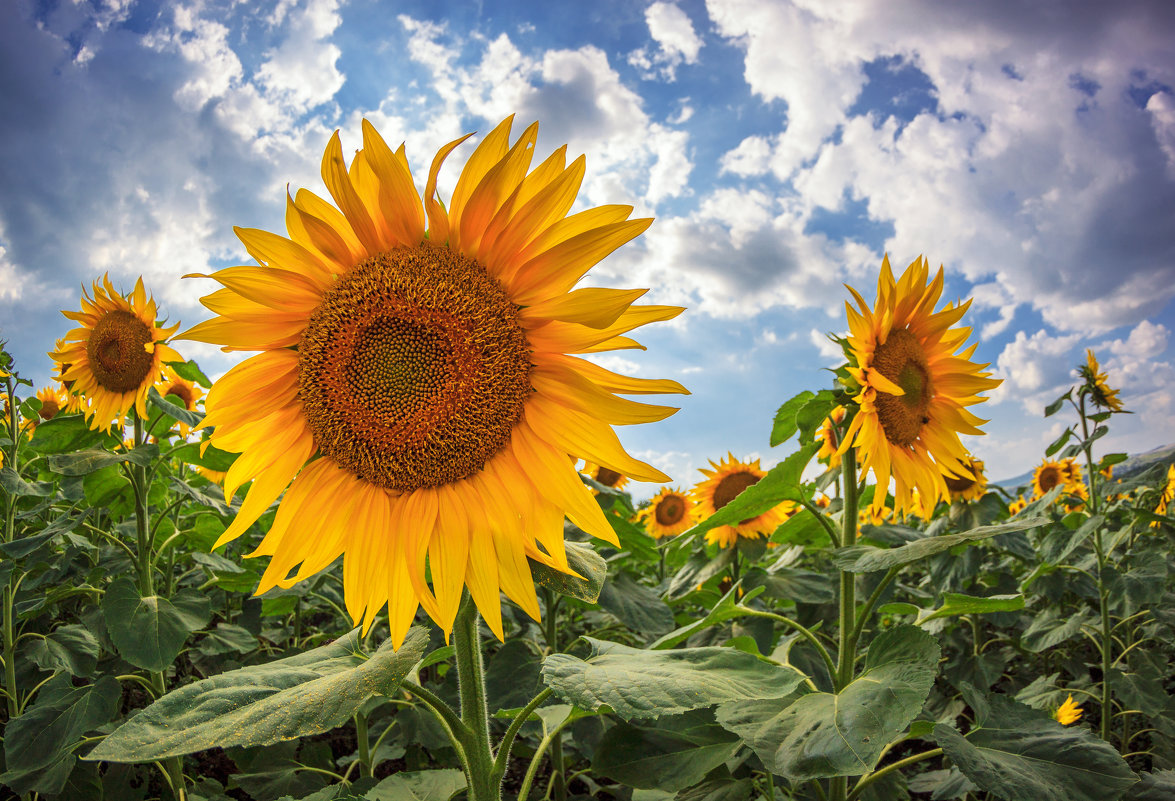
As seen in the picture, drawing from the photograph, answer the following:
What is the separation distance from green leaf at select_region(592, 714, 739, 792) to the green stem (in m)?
0.39

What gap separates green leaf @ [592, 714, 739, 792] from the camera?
5.61 ft

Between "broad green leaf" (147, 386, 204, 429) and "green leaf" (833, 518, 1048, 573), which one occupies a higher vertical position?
"broad green leaf" (147, 386, 204, 429)

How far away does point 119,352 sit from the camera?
11.9 feet

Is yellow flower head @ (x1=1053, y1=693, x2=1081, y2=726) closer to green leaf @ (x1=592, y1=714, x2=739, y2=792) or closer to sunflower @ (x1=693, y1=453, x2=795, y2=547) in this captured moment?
sunflower @ (x1=693, y1=453, x2=795, y2=547)

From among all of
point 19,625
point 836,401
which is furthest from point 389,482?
point 19,625

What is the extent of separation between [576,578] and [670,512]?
4772mm

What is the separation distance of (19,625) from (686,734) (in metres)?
3.96

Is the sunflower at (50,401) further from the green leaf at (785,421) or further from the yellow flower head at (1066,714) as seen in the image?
the yellow flower head at (1066,714)

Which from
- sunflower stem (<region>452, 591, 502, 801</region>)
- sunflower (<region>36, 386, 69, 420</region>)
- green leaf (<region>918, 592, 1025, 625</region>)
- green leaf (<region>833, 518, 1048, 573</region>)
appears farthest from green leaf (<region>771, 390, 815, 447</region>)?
sunflower (<region>36, 386, 69, 420</region>)

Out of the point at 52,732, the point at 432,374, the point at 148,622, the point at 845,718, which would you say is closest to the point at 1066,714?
the point at 845,718

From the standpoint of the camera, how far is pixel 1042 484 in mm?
7219

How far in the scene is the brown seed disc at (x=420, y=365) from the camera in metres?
1.39

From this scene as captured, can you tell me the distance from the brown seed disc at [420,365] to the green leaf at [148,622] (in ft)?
5.71

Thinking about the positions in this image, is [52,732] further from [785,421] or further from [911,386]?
[911,386]
